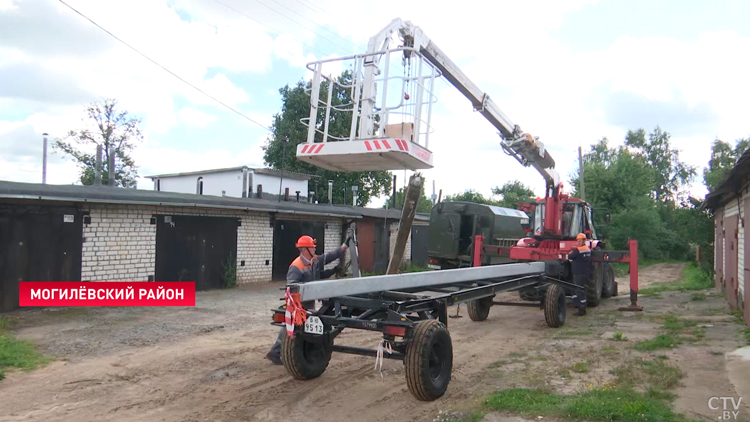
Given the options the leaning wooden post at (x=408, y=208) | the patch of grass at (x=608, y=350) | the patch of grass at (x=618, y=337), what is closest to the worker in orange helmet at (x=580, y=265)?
the patch of grass at (x=618, y=337)

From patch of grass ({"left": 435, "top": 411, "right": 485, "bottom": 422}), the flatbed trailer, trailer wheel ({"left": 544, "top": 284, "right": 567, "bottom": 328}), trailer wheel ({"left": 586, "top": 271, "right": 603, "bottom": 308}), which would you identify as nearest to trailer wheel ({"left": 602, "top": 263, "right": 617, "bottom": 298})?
trailer wheel ({"left": 586, "top": 271, "right": 603, "bottom": 308})

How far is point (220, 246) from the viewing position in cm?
1559

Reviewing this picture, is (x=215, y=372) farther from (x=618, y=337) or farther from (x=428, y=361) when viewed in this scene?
(x=618, y=337)

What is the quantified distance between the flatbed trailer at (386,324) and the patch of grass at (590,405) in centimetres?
73

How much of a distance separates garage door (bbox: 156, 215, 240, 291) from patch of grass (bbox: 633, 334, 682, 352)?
11.3 m

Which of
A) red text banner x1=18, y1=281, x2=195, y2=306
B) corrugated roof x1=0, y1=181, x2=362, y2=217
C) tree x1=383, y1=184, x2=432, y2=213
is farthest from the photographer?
tree x1=383, y1=184, x2=432, y2=213

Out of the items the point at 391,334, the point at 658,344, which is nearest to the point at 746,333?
the point at 658,344

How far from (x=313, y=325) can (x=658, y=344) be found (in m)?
5.74

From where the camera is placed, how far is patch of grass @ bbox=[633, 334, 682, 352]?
8.00m

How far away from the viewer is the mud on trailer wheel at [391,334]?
5.38m

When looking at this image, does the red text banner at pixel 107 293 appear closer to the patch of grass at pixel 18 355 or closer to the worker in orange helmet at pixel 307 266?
Answer: the patch of grass at pixel 18 355

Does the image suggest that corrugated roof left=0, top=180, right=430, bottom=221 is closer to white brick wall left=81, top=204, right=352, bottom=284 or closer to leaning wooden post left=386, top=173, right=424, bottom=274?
white brick wall left=81, top=204, right=352, bottom=284

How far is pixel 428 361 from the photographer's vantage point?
5406 mm

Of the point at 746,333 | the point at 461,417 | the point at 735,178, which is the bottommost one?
the point at 461,417
